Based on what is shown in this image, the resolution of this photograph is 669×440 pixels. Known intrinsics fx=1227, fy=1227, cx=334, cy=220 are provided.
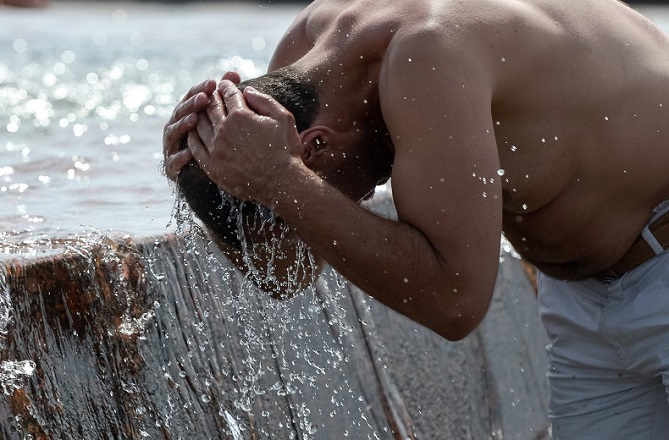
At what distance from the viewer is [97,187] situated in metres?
4.34

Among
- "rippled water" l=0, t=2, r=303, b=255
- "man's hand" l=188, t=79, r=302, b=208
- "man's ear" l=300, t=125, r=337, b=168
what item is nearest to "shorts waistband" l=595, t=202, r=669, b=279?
"man's ear" l=300, t=125, r=337, b=168

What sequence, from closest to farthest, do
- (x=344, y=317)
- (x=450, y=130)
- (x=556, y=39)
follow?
(x=450, y=130) < (x=556, y=39) < (x=344, y=317)

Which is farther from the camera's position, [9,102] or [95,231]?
[9,102]

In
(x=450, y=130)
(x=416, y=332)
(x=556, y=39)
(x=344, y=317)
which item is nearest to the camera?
(x=450, y=130)

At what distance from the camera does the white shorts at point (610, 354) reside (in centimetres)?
304

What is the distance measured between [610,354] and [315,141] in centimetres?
98

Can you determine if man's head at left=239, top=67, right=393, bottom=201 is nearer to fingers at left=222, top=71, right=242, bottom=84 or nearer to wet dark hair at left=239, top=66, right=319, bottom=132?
wet dark hair at left=239, top=66, right=319, bottom=132

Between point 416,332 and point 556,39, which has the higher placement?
point 556,39

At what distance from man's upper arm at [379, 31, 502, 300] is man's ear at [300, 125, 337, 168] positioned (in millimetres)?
276

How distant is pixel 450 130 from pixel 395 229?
247 millimetres

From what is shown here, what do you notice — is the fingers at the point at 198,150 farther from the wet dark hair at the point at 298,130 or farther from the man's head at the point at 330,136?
the man's head at the point at 330,136

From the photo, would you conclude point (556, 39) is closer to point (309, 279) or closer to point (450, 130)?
point (450, 130)

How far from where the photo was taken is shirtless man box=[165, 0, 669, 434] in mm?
2566

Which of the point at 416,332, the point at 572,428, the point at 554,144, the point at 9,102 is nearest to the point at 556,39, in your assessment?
the point at 554,144
